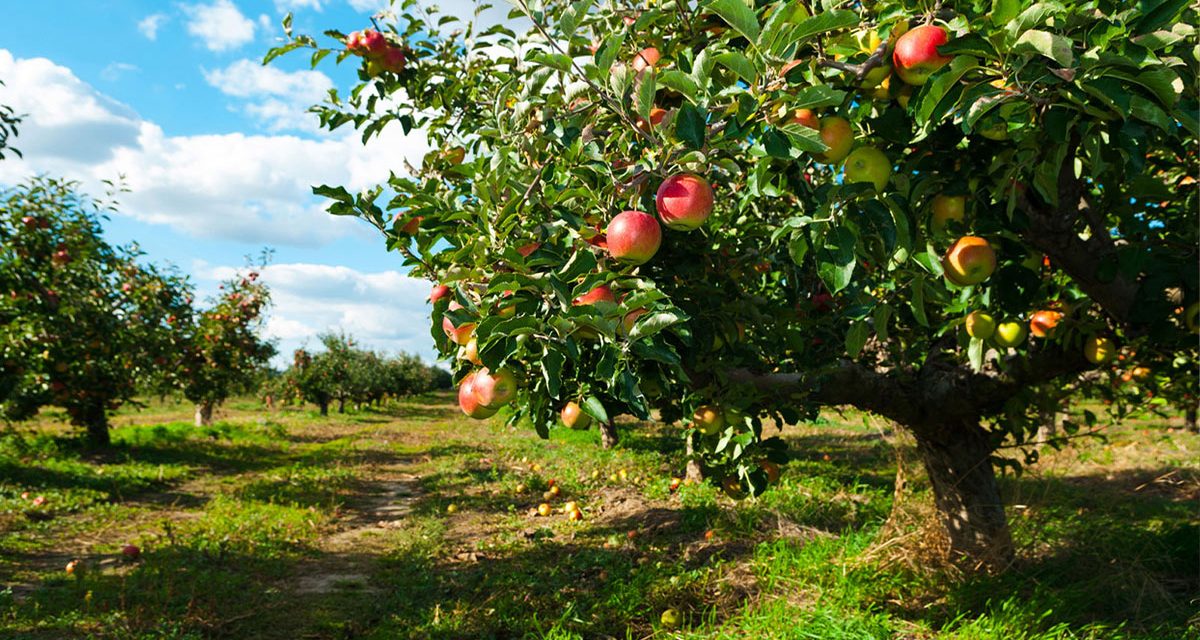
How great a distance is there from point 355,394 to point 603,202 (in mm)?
30920

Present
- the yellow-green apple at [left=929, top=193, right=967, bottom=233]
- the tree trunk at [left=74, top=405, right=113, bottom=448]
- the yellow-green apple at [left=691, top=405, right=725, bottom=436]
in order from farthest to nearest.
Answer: the tree trunk at [left=74, top=405, right=113, bottom=448] < the yellow-green apple at [left=691, top=405, right=725, bottom=436] < the yellow-green apple at [left=929, top=193, right=967, bottom=233]

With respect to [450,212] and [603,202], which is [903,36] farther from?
[450,212]

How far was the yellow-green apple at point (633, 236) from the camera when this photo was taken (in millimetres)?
1781

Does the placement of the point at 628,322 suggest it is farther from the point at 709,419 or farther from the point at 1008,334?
the point at 1008,334

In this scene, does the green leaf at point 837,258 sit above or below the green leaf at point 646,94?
below

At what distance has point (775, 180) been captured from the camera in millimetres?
2471

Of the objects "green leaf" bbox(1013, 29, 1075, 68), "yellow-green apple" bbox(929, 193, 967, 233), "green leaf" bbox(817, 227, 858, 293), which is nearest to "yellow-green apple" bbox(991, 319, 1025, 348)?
"yellow-green apple" bbox(929, 193, 967, 233)

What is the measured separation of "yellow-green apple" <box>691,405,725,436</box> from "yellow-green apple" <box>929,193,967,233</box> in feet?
3.69

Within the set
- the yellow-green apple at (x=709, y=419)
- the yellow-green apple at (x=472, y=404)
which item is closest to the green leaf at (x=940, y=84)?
the yellow-green apple at (x=472, y=404)

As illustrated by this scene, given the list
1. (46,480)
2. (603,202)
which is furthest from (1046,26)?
(46,480)

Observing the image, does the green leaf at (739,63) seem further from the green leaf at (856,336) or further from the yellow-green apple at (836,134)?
the green leaf at (856,336)

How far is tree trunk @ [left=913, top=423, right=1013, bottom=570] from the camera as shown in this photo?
14.5ft

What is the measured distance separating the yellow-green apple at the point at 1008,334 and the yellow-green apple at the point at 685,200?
7.14 ft

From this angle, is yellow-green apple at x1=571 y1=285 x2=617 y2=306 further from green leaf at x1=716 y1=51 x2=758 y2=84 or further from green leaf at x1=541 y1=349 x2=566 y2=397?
green leaf at x1=716 y1=51 x2=758 y2=84
